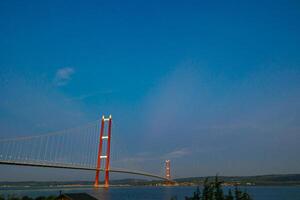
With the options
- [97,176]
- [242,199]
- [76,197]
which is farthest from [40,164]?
[242,199]

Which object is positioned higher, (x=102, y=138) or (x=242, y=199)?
(x=102, y=138)

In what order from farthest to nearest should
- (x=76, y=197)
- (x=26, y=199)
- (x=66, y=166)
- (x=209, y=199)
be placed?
(x=66, y=166) < (x=26, y=199) < (x=76, y=197) < (x=209, y=199)

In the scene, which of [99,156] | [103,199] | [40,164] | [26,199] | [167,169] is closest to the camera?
[26,199]

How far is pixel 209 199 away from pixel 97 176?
42797mm

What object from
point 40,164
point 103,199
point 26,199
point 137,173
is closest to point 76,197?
point 26,199

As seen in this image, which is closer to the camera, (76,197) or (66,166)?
(76,197)

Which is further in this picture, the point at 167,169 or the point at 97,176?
the point at 167,169

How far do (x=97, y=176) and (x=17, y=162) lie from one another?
24463 millimetres

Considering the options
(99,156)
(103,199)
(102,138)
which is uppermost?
(102,138)

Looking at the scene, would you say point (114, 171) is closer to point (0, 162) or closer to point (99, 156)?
point (99, 156)

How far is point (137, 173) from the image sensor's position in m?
62.4

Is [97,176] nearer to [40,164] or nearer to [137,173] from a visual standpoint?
[137,173]

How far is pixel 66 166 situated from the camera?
40719 millimetres

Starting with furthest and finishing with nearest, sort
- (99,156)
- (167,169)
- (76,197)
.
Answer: (167,169)
(99,156)
(76,197)
